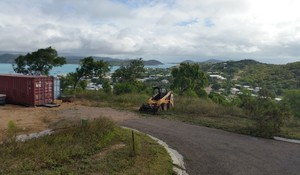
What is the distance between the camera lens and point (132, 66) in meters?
31.4

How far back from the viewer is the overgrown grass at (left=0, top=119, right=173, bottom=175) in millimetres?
6711

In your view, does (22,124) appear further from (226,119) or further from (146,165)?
(226,119)

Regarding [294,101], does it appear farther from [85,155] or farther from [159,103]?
[85,155]

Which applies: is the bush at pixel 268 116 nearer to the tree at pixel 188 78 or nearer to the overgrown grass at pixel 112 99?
the overgrown grass at pixel 112 99

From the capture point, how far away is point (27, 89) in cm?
1823

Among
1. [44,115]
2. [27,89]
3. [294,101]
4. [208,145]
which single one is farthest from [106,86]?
[208,145]

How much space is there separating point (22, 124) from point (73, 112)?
4.07 meters

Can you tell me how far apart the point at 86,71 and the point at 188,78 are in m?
12.6

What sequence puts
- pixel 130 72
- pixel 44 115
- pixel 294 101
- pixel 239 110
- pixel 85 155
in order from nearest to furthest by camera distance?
1. pixel 85 155
2. pixel 44 115
3. pixel 294 101
4. pixel 239 110
5. pixel 130 72

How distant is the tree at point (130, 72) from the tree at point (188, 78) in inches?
196

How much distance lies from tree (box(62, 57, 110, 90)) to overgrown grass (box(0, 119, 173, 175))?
16.9 meters

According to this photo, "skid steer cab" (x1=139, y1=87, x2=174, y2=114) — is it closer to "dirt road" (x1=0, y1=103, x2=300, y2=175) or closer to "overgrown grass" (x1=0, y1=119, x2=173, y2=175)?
"dirt road" (x1=0, y1=103, x2=300, y2=175)

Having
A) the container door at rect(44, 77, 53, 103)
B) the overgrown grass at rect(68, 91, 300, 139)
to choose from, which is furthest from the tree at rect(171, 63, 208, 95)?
the container door at rect(44, 77, 53, 103)

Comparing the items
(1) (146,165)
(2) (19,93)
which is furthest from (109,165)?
(2) (19,93)
